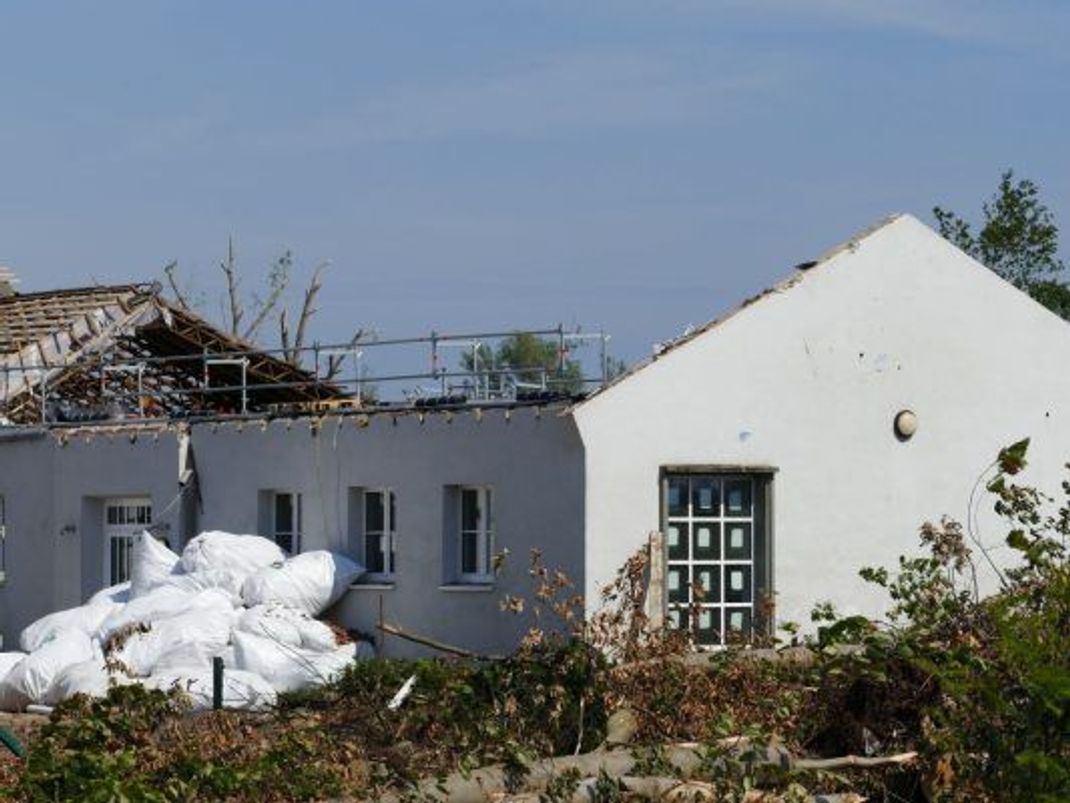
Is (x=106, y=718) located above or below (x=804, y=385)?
below

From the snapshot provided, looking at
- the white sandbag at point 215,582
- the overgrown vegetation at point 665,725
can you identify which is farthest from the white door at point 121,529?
the overgrown vegetation at point 665,725

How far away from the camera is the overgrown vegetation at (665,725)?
43.5ft

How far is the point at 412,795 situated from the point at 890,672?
308cm

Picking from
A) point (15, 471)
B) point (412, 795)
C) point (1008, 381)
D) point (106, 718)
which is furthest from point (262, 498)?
point (412, 795)

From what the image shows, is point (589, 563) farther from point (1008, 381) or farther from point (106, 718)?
point (106, 718)

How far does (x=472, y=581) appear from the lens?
76.8 ft

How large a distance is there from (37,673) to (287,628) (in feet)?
8.00

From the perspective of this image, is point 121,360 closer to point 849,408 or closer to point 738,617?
point 738,617

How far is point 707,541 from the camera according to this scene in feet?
75.4

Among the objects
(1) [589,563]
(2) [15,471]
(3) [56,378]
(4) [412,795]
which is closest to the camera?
(4) [412,795]

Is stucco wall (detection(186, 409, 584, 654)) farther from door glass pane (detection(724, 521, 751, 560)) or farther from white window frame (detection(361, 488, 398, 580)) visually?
door glass pane (detection(724, 521, 751, 560))

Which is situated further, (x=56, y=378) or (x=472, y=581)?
(x=56, y=378)

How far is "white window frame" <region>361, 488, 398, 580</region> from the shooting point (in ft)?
79.5

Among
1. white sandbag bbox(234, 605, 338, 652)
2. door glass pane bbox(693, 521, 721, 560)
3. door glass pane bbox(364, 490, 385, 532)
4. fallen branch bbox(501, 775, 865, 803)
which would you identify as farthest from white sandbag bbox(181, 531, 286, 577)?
fallen branch bbox(501, 775, 865, 803)
